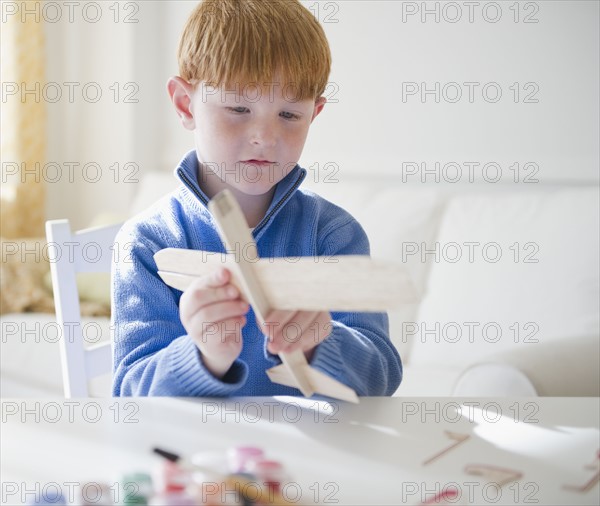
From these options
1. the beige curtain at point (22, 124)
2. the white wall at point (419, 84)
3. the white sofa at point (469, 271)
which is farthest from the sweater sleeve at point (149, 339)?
the beige curtain at point (22, 124)

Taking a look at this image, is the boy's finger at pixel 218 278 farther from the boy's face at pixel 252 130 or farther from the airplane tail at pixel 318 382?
the boy's face at pixel 252 130

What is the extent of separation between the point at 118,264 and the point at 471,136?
177 cm

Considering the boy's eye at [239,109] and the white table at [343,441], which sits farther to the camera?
the boy's eye at [239,109]

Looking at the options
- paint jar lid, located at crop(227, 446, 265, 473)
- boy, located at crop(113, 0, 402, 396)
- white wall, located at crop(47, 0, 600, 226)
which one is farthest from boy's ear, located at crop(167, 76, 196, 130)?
white wall, located at crop(47, 0, 600, 226)

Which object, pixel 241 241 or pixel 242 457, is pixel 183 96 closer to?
pixel 241 241

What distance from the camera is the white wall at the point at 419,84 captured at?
2.55m

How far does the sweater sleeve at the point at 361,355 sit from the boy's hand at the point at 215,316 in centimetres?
11

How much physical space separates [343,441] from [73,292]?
754 mm

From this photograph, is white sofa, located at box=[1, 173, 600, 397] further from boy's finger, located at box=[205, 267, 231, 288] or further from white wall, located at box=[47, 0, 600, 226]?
boy's finger, located at box=[205, 267, 231, 288]

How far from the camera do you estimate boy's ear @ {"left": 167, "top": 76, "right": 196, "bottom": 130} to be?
117cm

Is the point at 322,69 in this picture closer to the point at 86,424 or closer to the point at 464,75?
the point at 86,424

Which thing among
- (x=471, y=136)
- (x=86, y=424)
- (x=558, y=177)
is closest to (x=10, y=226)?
(x=471, y=136)


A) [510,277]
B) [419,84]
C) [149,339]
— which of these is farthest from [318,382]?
[419,84]

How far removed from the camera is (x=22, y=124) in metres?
3.14
